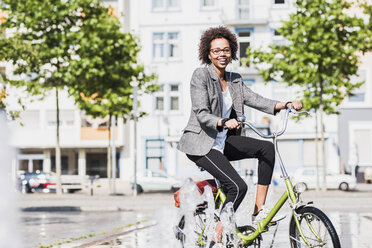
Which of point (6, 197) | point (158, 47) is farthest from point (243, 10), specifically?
point (6, 197)

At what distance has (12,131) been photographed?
123 inches

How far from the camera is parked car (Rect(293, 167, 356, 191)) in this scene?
108 ft

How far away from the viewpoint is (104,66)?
27.2 m

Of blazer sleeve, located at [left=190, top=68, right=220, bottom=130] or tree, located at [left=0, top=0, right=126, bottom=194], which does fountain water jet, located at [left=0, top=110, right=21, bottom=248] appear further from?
tree, located at [left=0, top=0, right=126, bottom=194]

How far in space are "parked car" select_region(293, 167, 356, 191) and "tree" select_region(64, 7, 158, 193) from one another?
919 centimetres

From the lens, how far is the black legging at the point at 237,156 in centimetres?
567

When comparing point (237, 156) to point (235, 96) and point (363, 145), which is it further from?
point (363, 145)

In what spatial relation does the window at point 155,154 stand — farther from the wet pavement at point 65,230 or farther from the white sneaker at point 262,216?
the white sneaker at point 262,216

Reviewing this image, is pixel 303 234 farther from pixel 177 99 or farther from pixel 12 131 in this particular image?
pixel 177 99

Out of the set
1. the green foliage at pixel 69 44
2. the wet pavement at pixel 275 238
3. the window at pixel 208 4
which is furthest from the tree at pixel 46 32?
the window at pixel 208 4

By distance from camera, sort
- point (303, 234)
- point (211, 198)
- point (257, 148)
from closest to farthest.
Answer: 1. point (303, 234)
2. point (257, 148)
3. point (211, 198)

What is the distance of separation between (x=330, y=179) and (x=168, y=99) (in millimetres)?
15317

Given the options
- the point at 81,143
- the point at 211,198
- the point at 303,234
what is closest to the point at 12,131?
the point at 303,234

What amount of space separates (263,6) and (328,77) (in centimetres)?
1895
